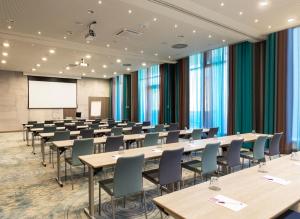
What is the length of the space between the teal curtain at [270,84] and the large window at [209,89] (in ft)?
5.95

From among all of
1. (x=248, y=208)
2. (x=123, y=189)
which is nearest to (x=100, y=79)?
(x=123, y=189)

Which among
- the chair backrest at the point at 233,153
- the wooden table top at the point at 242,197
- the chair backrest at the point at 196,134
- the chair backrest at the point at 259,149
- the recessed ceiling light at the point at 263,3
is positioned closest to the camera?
the wooden table top at the point at 242,197

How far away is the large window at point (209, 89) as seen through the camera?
9.54 meters

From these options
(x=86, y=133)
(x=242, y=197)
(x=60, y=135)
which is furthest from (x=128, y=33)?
(x=242, y=197)

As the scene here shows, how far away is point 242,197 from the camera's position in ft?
6.20

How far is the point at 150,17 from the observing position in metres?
6.17

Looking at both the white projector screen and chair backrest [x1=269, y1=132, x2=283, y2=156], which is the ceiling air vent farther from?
the white projector screen

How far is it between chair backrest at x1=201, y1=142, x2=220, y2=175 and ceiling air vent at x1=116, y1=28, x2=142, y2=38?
5.07 m

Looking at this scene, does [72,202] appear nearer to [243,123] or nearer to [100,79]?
[243,123]

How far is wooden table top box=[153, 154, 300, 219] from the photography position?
5.29 ft

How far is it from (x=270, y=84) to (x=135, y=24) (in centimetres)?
515

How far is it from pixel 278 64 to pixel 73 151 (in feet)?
23.3

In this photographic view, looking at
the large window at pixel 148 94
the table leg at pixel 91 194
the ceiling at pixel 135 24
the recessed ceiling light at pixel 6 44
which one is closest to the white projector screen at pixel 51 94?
the ceiling at pixel 135 24

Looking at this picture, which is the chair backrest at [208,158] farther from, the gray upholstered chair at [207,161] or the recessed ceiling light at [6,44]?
the recessed ceiling light at [6,44]
